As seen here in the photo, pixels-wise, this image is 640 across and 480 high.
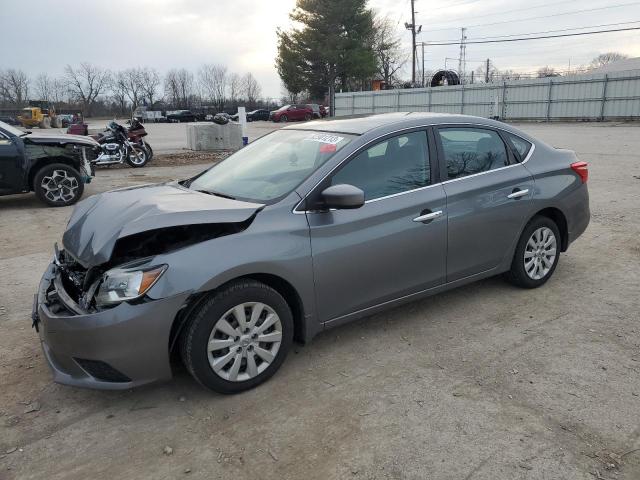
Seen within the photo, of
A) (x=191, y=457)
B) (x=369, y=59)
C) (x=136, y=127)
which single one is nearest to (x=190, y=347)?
(x=191, y=457)

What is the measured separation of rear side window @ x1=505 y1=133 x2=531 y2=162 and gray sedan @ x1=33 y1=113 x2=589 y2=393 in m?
0.01

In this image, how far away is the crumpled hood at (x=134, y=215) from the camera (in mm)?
3066

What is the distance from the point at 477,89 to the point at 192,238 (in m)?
34.2

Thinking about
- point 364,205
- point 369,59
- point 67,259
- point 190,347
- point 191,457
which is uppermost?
point 369,59

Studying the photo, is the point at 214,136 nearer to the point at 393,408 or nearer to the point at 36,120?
the point at 393,408

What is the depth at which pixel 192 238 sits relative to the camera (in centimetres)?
312

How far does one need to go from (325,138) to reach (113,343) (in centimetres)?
207

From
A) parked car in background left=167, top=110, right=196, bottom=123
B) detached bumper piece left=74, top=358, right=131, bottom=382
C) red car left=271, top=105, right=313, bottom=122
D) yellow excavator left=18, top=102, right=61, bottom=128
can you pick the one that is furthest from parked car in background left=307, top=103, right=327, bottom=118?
detached bumper piece left=74, top=358, right=131, bottom=382

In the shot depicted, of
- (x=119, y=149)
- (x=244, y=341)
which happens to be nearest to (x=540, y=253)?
(x=244, y=341)

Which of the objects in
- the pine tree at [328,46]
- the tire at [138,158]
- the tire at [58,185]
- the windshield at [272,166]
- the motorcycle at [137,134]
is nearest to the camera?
the windshield at [272,166]

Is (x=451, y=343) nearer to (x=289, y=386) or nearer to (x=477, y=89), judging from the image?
(x=289, y=386)

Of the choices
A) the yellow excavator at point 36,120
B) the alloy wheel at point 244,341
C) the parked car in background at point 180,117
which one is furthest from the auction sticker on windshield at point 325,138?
the parked car in background at point 180,117

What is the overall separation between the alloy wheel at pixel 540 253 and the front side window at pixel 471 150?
75cm

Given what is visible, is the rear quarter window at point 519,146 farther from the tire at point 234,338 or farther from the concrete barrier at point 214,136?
the concrete barrier at point 214,136
